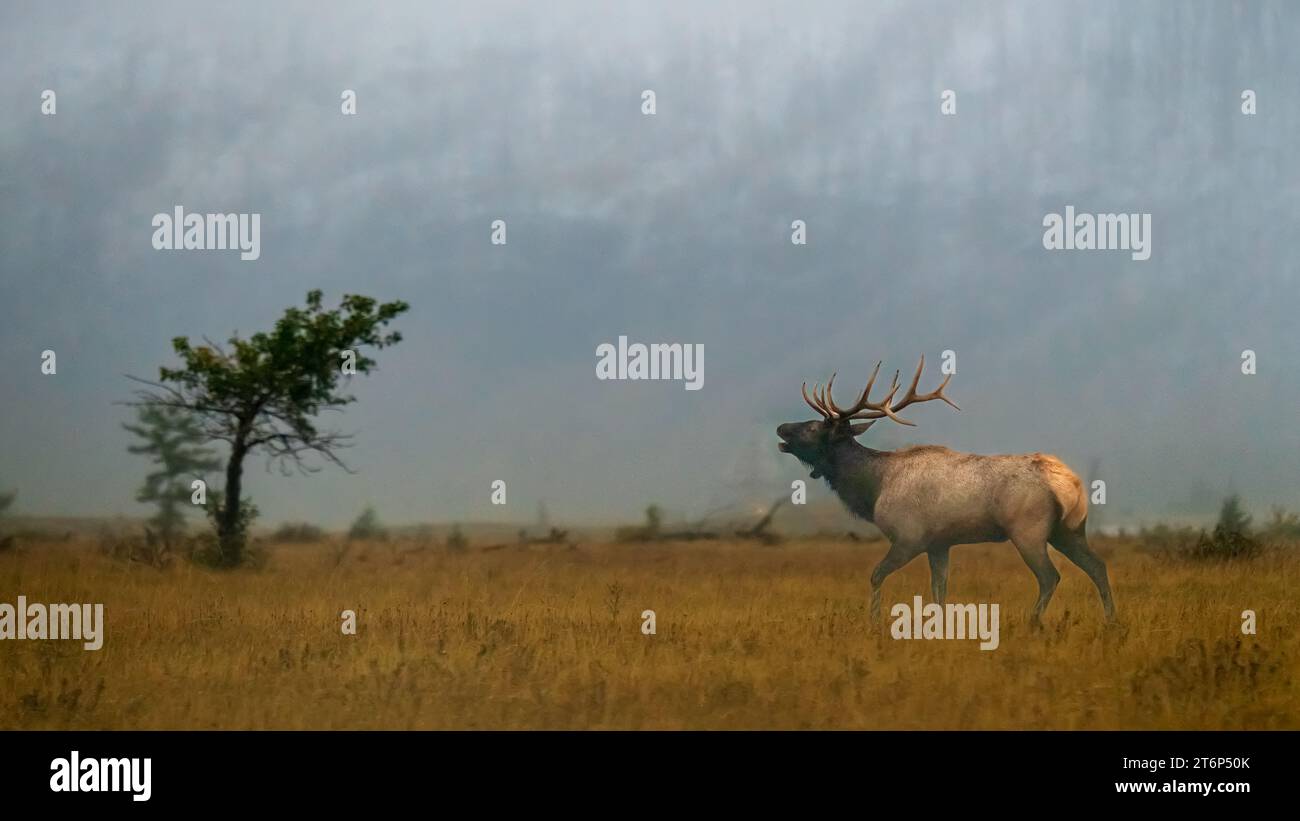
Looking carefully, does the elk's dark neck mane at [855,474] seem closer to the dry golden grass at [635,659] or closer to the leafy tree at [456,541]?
the dry golden grass at [635,659]

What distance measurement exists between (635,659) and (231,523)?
11605mm

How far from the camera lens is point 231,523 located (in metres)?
19.8

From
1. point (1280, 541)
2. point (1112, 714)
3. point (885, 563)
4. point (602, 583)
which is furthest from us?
point (1280, 541)

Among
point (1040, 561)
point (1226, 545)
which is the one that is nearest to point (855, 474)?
point (1040, 561)

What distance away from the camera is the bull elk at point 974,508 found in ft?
43.4

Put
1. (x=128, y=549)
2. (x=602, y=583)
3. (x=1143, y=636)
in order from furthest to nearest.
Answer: (x=128, y=549)
(x=602, y=583)
(x=1143, y=636)

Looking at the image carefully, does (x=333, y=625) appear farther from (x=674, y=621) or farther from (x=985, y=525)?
(x=985, y=525)

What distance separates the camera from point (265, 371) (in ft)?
65.4

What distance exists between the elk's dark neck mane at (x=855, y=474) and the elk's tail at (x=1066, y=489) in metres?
1.92

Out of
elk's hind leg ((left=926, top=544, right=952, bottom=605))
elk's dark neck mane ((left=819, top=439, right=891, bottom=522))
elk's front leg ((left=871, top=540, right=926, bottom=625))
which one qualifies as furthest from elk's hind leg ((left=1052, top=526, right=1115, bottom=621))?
elk's dark neck mane ((left=819, top=439, right=891, bottom=522))

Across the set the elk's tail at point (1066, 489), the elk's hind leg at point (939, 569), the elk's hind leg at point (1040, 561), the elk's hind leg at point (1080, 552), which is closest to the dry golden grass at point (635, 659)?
the elk's hind leg at point (1040, 561)

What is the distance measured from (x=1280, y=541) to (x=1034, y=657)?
14.2 metres

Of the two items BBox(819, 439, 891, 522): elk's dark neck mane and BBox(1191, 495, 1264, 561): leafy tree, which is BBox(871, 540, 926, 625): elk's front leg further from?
BBox(1191, 495, 1264, 561): leafy tree

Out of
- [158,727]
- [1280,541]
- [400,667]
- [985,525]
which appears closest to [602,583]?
[985,525]
